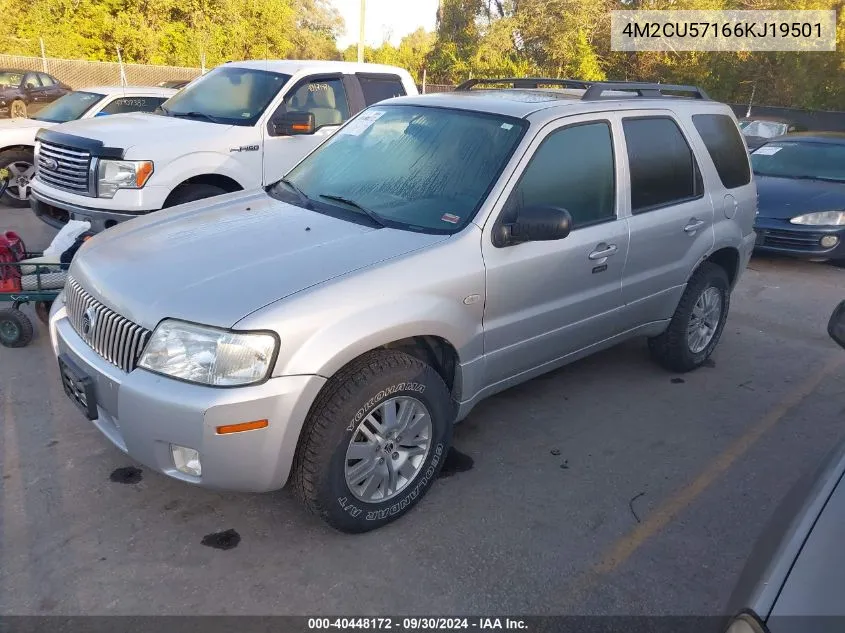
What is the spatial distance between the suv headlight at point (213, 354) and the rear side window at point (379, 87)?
5.31m

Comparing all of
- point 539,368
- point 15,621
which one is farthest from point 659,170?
point 15,621

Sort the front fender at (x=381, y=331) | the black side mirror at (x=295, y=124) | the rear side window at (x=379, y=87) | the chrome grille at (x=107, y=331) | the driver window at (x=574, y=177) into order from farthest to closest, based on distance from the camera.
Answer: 1. the rear side window at (x=379, y=87)
2. the black side mirror at (x=295, y=124)
3. the driver window at (x=574, y=177)
4. the chrome grille at (x=107, y=331)
5. the front fender at (x=381, y=331)

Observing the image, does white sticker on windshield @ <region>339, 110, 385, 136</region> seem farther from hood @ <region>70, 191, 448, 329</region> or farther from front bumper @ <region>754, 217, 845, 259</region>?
front bumper @ <region>754, 217, 845, 259</region>

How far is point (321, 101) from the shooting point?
7.20 metres

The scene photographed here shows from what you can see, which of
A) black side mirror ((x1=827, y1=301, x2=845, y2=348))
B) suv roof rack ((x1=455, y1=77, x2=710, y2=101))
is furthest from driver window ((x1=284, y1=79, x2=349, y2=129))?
black side mirror ((x1=827, y1=301, x2=845, y2=348))

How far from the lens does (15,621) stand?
8.54ft

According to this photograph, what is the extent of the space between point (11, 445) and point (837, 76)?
29.3m

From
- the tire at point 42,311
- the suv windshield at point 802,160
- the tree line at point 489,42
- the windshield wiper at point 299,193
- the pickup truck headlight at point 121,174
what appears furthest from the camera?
the tree line at point 489,42

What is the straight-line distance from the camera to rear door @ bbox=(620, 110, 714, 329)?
4160mm

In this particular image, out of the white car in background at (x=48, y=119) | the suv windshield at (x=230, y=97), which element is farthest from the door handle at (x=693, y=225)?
the white car in background at (x=48, y=119)

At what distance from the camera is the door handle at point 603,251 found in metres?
3.84

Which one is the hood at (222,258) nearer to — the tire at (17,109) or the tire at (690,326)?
the tire at (690,326)

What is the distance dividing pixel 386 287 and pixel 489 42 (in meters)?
31.8

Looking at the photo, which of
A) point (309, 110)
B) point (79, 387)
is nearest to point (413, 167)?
point (79, 387)
